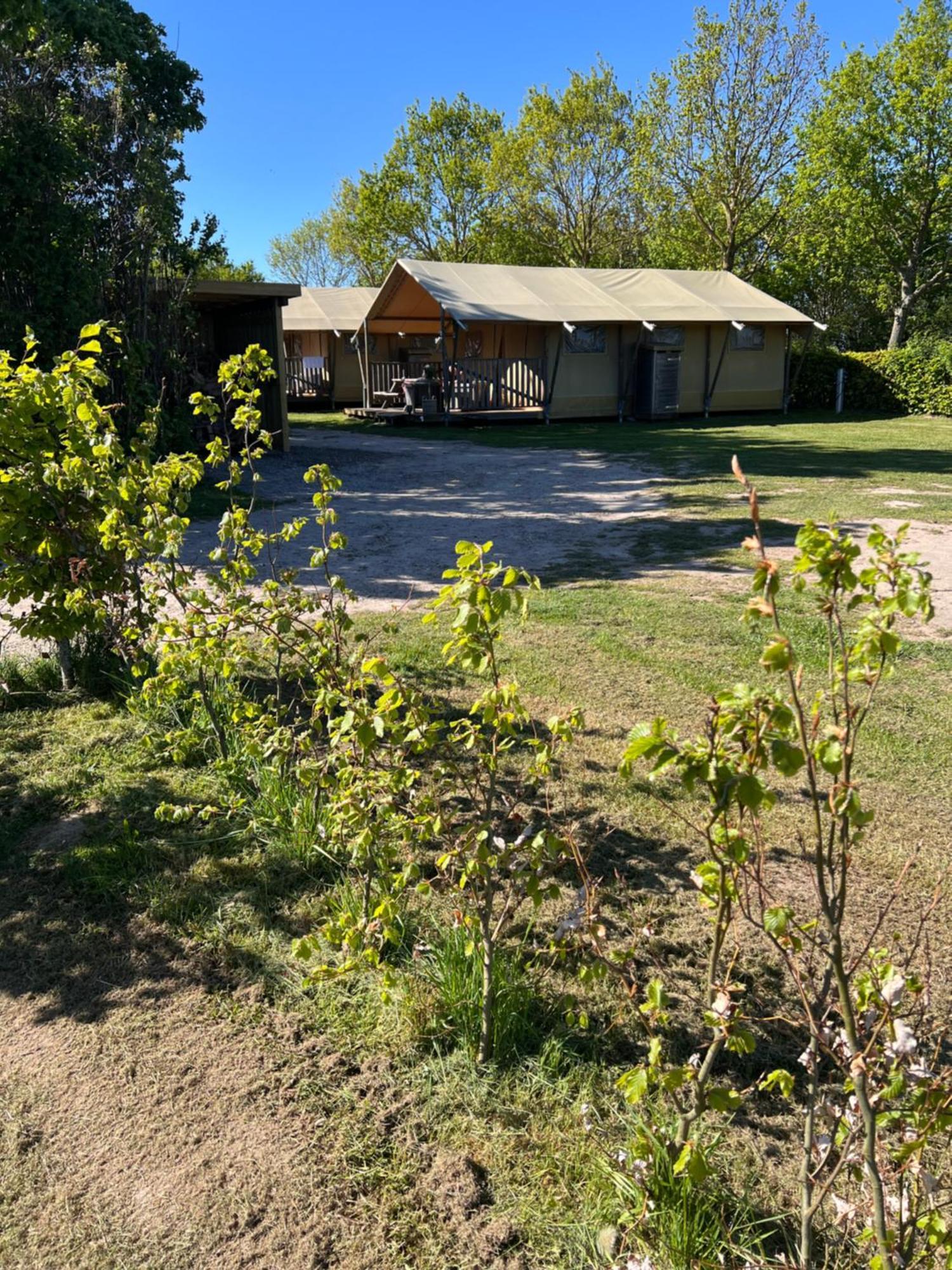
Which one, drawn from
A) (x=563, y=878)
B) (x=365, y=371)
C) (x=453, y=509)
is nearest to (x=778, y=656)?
(x=563, y=878)

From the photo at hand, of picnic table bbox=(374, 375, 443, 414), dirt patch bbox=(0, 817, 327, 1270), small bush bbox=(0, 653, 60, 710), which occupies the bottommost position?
dirt patch bbox=(0, 817, 327, 1270)

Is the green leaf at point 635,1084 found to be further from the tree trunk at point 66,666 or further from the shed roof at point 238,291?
the shed roof at point 238,291

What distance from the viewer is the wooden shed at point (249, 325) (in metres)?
14.9

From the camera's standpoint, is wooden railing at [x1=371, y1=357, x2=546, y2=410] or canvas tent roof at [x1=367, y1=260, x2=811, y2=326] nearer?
canvas tent roof at [x1=367, y1=260, x2=811, y2=326]

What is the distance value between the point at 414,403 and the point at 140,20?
10.1m

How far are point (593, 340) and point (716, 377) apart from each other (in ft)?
12.5

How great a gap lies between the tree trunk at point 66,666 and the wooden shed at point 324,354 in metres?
23.7

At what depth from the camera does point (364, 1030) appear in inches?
104

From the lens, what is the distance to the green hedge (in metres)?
24.1

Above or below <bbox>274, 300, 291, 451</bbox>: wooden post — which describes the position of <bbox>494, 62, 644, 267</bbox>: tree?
above

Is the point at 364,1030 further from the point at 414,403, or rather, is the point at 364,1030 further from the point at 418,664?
the point at 414,403

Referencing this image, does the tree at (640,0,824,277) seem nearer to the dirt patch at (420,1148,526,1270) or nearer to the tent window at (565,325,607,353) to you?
the tent window at (565,325,607,353)

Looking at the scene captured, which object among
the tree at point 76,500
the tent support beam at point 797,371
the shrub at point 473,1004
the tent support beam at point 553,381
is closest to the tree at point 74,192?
the tree at point 76,500

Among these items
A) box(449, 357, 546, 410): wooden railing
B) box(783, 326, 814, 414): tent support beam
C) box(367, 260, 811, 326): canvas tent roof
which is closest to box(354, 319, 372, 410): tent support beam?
box(367, 260, 811, 326): canvas tent roof
